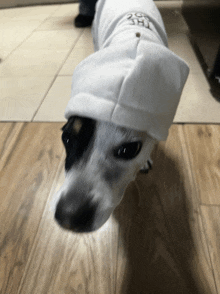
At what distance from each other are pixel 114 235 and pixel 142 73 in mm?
571

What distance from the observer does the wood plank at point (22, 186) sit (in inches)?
29.9

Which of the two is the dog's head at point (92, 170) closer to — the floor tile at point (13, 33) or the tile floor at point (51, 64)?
the tile floor at point (51, 64)

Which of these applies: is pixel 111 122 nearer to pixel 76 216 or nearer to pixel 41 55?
pixel 76 216

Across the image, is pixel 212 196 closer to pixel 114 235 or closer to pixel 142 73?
pixel 114 235

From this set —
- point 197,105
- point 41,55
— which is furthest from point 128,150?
point 41,55

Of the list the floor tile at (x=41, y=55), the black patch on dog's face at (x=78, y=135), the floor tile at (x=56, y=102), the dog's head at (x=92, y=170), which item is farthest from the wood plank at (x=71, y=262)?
Result: the floor tile at (x=41, y=55)

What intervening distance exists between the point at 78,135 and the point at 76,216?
8.4 inches

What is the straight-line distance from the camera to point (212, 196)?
0.89 meters

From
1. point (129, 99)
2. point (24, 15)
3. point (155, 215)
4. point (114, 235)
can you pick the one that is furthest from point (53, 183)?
point (24, 15)

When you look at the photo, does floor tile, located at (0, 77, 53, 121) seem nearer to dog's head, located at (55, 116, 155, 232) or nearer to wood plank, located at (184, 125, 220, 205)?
dog's head, located at (55, 116, 155, 232)

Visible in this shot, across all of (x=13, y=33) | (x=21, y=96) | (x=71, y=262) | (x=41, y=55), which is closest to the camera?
(x=71, y=262)

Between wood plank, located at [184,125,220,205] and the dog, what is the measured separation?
435mm

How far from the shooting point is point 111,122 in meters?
0.55

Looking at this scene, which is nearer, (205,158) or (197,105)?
(205,158)
